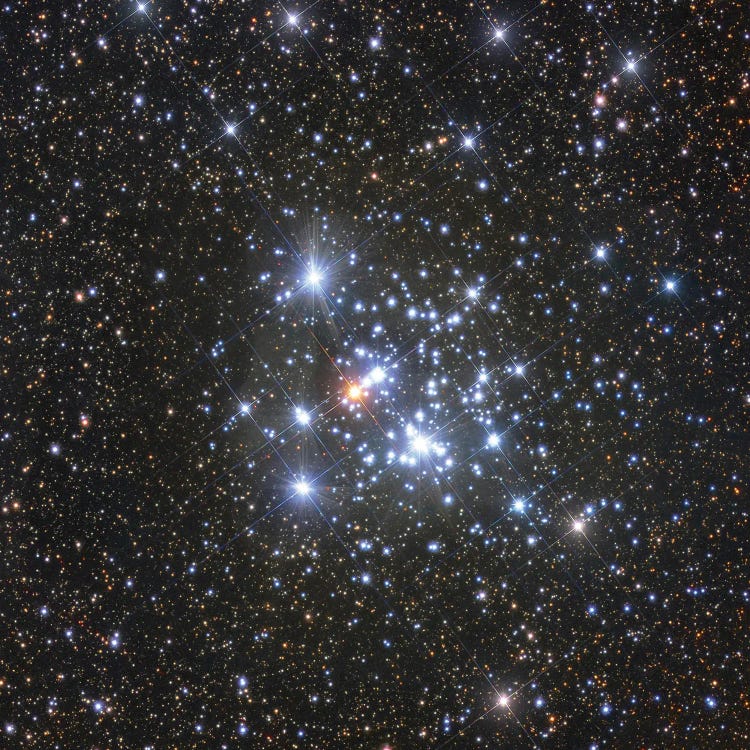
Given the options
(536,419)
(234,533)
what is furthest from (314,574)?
(536,419)

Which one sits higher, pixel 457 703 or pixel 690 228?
pixel 690 228

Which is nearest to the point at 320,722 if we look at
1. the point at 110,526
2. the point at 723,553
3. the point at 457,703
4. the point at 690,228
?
the point at 457,703

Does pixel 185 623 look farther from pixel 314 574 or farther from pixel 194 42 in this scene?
pixel 194 42

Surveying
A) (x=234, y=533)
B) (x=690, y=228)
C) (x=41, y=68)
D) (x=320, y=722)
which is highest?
(x=41, y=68)

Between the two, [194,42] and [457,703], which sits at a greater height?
[194,42]

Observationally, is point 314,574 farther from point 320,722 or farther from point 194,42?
point 194,42

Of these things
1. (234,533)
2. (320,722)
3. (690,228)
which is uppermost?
(690,228)
